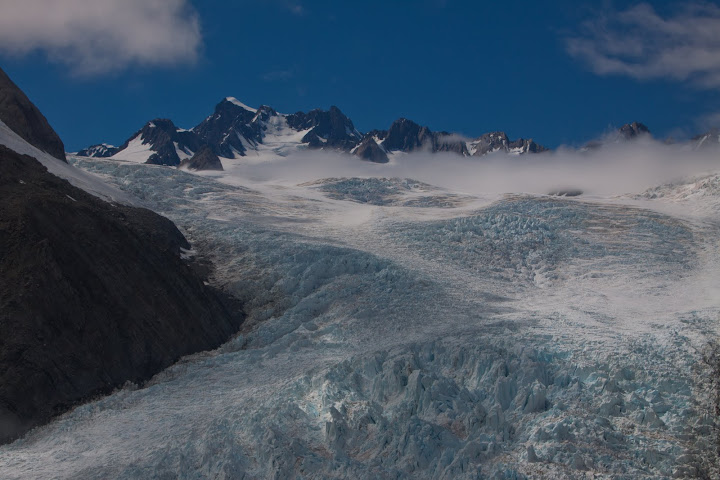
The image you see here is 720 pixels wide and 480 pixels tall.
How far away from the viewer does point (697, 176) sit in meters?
69.1

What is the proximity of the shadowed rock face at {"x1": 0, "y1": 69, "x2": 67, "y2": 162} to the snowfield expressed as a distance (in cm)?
1599

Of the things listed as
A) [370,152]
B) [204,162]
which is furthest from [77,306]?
[370,152]

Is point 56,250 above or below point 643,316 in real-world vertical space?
above

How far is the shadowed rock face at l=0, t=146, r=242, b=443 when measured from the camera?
22.9 meters

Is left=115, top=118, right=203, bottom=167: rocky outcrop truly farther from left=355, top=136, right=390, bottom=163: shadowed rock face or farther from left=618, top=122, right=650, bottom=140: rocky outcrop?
left=618, top=122, right=650, bottom=140: rocky outcrop

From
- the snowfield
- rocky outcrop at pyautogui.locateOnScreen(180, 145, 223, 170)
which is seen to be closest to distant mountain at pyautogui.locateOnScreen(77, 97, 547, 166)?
rocky outcrop at pyautogui.locateOnScreen(180, 145, 223, 170)

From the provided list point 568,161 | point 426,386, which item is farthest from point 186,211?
point 568,161

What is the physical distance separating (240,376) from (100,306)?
6.34m

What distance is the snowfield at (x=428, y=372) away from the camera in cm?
1902

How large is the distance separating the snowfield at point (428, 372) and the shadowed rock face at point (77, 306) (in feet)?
3.49

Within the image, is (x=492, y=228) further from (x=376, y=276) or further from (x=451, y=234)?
(x=376, y=276)

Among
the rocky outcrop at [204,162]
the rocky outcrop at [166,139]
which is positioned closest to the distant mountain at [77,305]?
the rocky outcrop at [204,162]

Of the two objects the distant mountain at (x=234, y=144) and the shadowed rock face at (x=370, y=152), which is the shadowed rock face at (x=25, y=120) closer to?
the distant mountain at (x=234, y=144)

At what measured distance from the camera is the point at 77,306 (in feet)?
84.3
